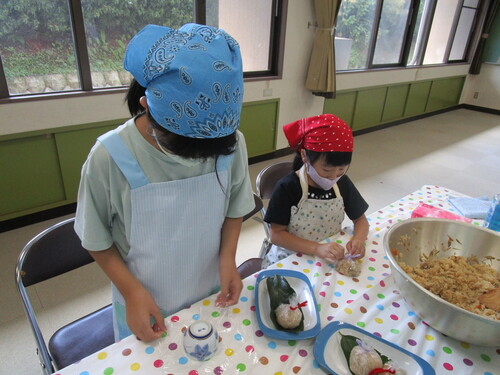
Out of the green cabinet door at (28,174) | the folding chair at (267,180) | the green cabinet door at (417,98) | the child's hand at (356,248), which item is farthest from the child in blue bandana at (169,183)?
the green cabinet door at (417,98)

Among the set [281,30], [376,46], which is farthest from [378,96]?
[281,30]

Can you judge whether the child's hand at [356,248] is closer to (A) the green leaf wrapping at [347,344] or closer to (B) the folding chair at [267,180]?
(A) the green leaf wrapping at [347,344]

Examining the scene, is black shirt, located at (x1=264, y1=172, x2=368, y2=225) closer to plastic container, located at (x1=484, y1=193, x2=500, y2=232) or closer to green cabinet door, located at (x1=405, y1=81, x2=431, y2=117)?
plastic container, located at (x1=484, y1=193, x2=500, y2=232)

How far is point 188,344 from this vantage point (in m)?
0.64

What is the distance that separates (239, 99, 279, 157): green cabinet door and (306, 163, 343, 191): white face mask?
6.86 ft

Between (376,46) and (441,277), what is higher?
(376,46)

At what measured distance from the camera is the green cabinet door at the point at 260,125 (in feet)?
10.5

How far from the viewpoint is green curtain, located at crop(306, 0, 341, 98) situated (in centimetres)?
320

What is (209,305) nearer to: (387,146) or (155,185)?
(155,185)

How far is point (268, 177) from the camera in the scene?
1484 mm

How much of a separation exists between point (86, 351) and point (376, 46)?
4.71 m

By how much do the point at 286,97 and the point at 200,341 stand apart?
312 cm

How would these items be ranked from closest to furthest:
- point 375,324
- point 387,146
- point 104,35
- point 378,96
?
point 375,324 < point 104,35 < point 387,146 < point 378,96

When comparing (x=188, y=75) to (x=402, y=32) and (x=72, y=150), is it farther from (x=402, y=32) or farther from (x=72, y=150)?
(x=402, y=32)
